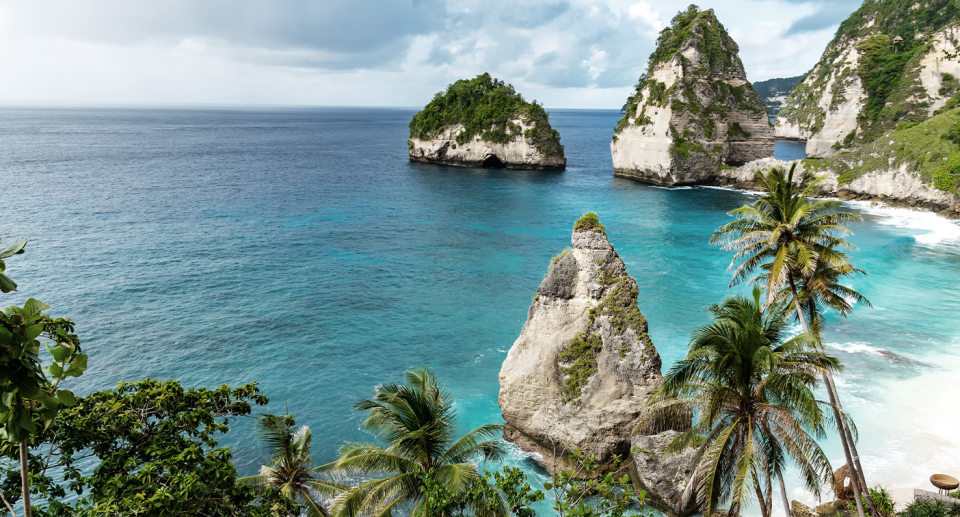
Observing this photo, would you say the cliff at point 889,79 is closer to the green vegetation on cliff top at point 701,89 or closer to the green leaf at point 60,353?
the green vegetation on cliff top at point 701,89

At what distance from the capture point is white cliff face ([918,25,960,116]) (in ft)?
274

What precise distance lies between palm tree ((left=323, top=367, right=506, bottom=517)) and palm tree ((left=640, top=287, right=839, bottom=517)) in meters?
5.31

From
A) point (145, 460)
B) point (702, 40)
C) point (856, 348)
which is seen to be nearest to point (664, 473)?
point (145, 460)

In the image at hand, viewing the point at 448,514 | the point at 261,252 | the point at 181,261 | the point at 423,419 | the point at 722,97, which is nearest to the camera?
the point at 448,514

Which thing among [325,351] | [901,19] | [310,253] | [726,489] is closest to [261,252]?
[310,253]

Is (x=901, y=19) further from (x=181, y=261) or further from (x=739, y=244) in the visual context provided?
(x=181, y=261)

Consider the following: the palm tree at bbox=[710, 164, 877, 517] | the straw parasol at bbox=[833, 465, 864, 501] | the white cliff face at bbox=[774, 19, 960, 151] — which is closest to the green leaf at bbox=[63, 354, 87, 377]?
the palm tree at bbox=[710, 164, 877, 517]

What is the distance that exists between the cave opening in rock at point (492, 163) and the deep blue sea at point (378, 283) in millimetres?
23478

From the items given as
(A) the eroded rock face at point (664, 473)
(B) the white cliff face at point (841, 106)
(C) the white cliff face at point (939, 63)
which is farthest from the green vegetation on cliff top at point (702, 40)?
(A) the eroded rock face at point (664, 473)

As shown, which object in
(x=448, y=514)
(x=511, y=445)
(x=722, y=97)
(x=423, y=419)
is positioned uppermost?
(x=722, y=97)

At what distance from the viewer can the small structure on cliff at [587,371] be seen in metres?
21.9

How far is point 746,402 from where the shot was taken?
1444cm

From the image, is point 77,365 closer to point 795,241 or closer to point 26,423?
point 26,423

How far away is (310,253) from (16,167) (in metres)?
78.7
